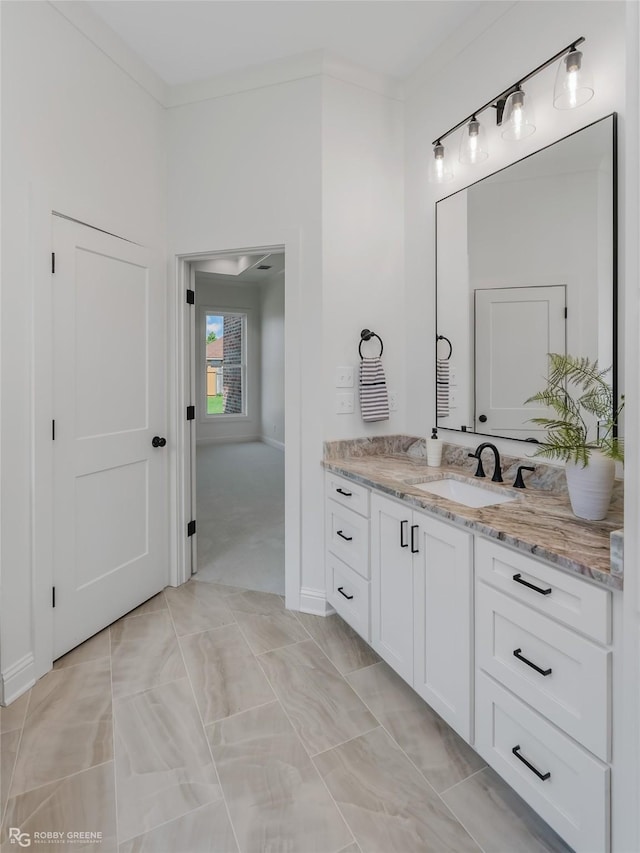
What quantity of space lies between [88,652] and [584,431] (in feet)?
7.91

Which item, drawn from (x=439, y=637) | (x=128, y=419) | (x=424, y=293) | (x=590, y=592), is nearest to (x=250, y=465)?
(x=128, y=419)

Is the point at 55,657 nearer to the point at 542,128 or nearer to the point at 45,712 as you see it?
the point at 45,712

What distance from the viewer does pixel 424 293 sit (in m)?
2.54

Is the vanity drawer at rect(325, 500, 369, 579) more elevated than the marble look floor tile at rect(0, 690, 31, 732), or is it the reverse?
the vanity drawer at rect(325, 500, 369, 579)

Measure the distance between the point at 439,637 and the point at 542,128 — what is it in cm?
204

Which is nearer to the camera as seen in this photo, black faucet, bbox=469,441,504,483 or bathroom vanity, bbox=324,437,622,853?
bathroom vanity, bbox=324,437,622,853

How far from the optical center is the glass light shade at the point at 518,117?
183cm

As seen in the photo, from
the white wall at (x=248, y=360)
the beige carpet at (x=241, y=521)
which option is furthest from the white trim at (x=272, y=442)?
the beige carpet at (x=241, y=521)

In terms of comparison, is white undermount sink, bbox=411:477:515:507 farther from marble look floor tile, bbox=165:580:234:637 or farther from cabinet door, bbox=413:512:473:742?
marble look floor tile, bbox=165:580:234:637

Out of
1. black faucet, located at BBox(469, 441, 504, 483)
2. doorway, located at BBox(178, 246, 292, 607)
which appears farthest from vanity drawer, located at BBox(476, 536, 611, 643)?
doorway, located at BBox(178, 246, 292, 607)

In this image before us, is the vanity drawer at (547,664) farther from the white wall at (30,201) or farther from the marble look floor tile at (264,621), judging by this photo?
the white wall at (30,201)

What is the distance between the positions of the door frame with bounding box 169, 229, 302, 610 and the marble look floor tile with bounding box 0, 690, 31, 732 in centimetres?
107

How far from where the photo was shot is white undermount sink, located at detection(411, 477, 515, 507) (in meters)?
1.89

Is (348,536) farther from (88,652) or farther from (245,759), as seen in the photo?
(88,652)
